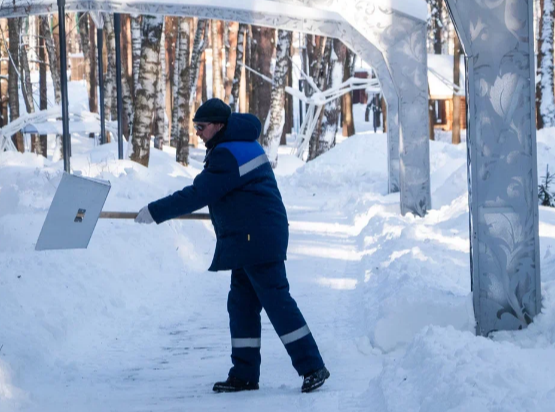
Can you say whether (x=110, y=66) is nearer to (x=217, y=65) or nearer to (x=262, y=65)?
(x=262, y=65)

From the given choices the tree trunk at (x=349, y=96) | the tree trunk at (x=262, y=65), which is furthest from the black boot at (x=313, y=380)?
the tree trunk at (x=349, y=96)

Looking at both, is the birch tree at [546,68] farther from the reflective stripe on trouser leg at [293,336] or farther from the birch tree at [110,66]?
the reflective stripe on trouser leg at [293,336]

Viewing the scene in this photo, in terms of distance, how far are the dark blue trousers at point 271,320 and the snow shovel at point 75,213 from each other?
2.45ft

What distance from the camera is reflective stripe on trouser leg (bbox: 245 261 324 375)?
4848 millimetres

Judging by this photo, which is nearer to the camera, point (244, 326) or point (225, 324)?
point (244, 326)

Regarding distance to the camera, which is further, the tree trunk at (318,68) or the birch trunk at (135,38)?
the tree trunk at (318,68)

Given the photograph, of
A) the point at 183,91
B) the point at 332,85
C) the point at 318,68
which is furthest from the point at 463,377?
the point at 318,68

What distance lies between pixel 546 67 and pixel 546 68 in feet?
0.12

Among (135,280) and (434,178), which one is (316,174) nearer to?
(434,178)

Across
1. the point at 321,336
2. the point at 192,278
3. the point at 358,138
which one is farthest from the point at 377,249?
the point at 358,138

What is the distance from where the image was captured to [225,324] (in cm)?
691

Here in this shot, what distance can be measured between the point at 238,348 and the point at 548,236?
13.2ft

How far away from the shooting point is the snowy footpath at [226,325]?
171 inches

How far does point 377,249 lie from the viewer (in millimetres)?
9992
